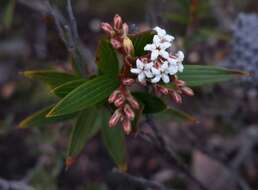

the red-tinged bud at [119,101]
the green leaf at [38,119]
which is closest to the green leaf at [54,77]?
the green leaf at [38,119]

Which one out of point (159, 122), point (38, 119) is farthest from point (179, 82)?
point (159, 122)

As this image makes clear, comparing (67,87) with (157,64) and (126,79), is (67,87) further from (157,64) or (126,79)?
(157,64)

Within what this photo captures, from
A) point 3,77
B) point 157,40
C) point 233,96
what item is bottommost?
point 233,96

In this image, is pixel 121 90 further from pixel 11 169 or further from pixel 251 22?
pixel 11 169

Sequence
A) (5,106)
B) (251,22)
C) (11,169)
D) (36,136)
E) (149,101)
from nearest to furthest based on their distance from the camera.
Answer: (149,101) < (251,22) < (36,136) < (11,169) < (5,106)

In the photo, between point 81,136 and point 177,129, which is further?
point 177,129

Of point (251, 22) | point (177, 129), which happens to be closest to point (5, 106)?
point (177, 129)

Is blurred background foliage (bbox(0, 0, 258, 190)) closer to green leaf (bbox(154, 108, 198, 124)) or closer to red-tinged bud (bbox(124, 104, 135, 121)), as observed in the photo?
green leaf (bbox(154, 108, 198, 124))

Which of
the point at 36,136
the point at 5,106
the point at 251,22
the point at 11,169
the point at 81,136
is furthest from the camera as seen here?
the point at 5,106
